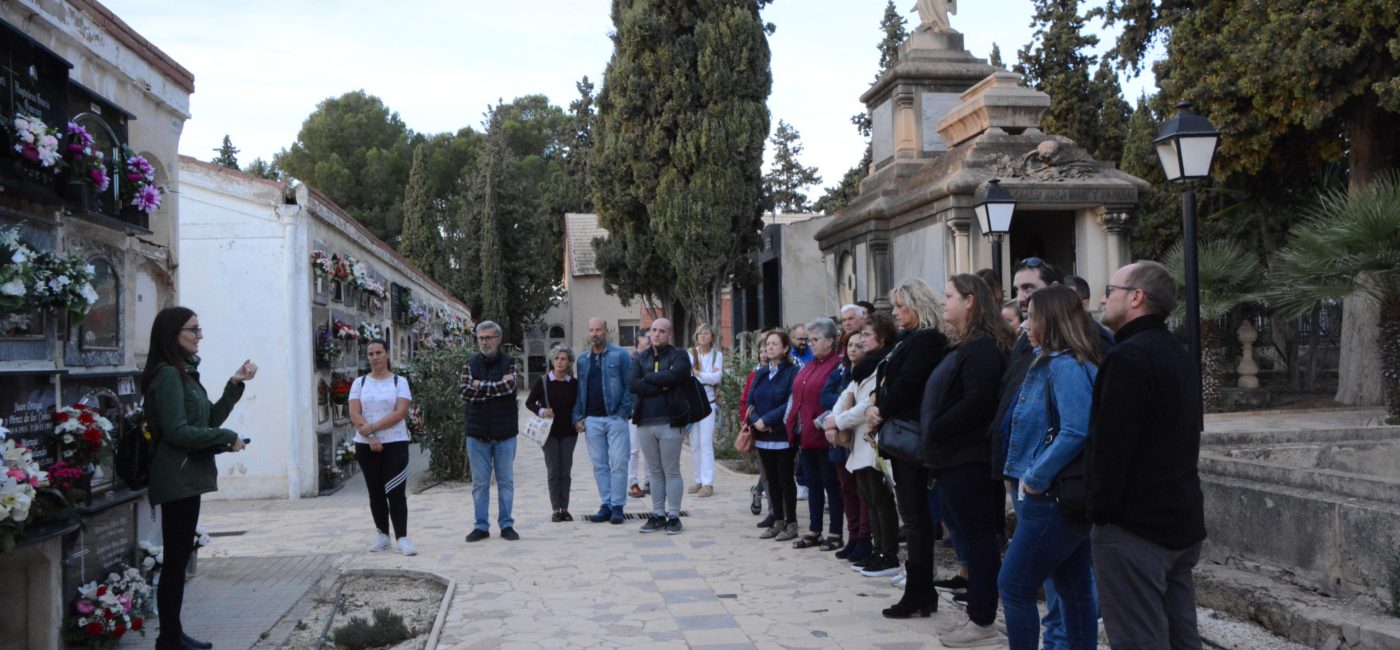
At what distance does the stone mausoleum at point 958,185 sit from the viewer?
14852 millimetres

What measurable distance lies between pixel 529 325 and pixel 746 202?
23210 mm

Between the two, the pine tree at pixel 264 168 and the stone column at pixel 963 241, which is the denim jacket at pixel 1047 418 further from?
the pine tree at pixel 264 168

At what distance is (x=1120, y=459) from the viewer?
378cm

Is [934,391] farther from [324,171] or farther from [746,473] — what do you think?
[324,171]

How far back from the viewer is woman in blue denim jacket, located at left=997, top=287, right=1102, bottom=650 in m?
4.33

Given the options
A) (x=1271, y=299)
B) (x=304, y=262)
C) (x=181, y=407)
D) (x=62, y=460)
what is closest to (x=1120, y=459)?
(x=181, y=407)

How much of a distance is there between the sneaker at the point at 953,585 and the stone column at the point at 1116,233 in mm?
9437

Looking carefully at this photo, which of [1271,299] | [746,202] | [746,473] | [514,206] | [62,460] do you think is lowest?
[746,473]

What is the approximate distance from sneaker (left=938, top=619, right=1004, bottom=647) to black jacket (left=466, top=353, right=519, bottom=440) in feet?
15.7

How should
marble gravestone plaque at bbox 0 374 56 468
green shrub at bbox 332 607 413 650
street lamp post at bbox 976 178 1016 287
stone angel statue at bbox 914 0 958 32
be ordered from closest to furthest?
marble gravestone plaque at bbox 0 374 56 468 < green shrub at bbox 332 607 413 650 < street lamp post at bbox 976 178 1016 287 < stone angel statue at bbox 914 0 958 32

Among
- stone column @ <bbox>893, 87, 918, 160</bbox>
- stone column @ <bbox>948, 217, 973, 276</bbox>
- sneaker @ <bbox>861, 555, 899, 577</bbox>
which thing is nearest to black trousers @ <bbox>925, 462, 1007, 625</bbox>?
sneaker @ <bbox>861, 555, 899, 577</bbox>

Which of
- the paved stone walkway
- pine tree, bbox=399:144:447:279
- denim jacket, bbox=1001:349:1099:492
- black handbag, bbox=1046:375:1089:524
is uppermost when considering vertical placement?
pine tree, bbox=399:144:447:279

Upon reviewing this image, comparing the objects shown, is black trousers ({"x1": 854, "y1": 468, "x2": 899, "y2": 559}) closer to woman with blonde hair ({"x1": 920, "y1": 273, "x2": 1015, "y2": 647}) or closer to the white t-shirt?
woman with blonde hair ({"x1": 920, "y1": 273, "x2": 1015, "y2": 647})

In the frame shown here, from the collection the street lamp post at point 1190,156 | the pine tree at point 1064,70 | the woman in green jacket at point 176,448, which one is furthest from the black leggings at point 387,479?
the pine tree at point 1064,70
